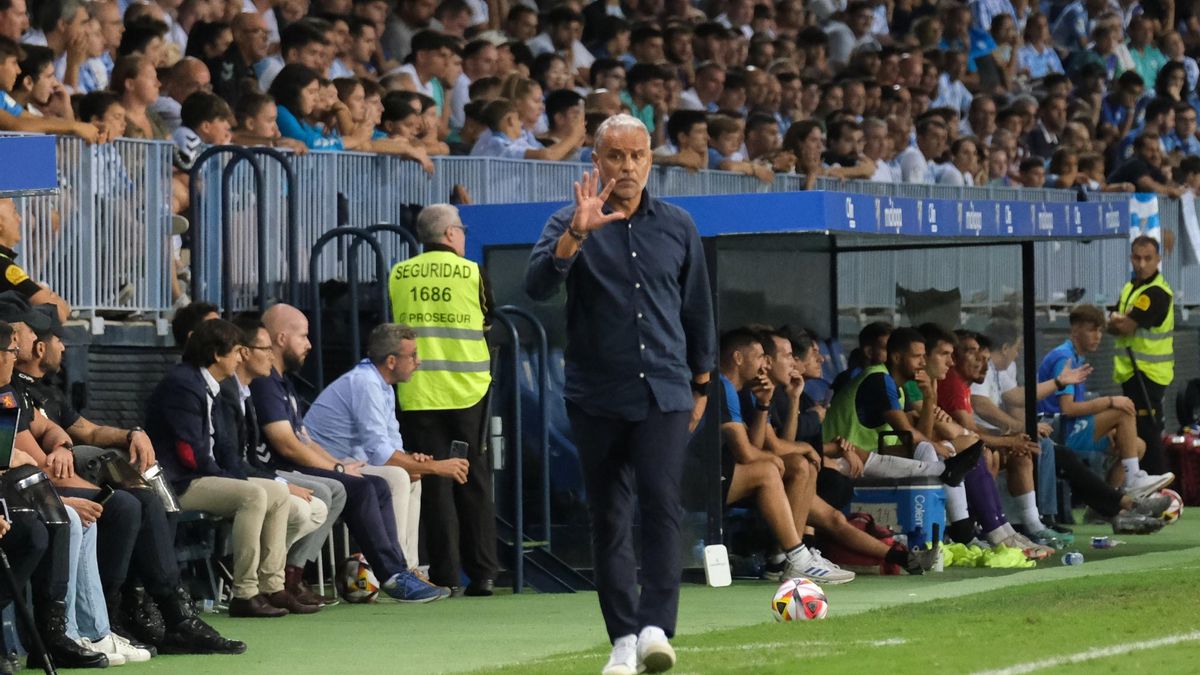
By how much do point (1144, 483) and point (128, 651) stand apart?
10.6 meters

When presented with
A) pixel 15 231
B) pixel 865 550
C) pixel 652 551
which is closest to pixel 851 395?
pixel 865 550

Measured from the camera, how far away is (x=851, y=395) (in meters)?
15.8

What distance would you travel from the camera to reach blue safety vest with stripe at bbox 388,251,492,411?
1362 cm

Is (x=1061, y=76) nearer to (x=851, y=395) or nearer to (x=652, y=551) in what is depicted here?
(x=851, y=395)

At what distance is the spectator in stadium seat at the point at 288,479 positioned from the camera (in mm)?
12164

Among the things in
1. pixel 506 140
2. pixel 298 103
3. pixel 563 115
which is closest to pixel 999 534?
pixel 506 140

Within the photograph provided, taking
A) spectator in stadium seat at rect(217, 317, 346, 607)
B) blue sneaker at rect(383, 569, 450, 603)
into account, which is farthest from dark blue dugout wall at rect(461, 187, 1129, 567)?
spectator in stadium seat at rect(217, 317, 346, 607)

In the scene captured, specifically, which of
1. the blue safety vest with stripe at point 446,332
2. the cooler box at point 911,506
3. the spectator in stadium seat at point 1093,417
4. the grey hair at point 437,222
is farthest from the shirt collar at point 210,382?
the spectator in stadium seat at point 1093,417

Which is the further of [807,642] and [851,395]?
[851,395]

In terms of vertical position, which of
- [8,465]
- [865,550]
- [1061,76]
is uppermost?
[1061,76]

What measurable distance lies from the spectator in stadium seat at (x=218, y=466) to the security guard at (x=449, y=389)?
1721mm

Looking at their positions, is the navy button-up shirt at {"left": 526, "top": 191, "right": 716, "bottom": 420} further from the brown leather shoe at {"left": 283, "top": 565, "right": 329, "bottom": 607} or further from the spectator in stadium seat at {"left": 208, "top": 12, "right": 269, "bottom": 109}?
the spectator in stadium seat at {"left": 208, "top": 12, "right": 269, "bottom": 109}

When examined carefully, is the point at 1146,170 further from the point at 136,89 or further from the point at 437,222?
the point at 136,89

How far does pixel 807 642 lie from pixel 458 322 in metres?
4.60
